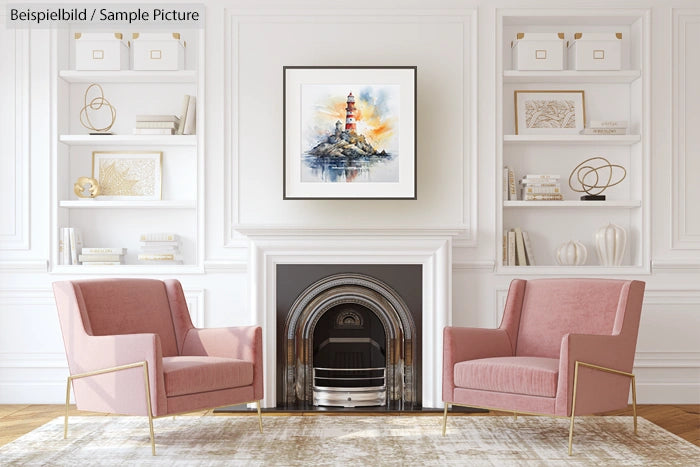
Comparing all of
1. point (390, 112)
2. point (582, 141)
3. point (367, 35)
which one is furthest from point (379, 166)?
point (582, 141)

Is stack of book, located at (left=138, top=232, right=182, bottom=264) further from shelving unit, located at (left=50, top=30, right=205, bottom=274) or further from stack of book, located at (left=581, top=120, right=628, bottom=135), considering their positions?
stack of book, located at (left=581, top=120, right=628, bottom=135)

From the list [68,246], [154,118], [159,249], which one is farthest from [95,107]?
[159,249]

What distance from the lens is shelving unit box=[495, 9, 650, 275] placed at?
5.38m

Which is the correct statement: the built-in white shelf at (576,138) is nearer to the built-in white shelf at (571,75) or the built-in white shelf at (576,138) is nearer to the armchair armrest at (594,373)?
the built-in white shelf at (571,75)

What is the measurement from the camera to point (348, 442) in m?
4.03

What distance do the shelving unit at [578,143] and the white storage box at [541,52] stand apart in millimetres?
55

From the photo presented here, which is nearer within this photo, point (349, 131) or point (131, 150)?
point (349, 131)

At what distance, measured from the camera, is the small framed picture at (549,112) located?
18.1 ft

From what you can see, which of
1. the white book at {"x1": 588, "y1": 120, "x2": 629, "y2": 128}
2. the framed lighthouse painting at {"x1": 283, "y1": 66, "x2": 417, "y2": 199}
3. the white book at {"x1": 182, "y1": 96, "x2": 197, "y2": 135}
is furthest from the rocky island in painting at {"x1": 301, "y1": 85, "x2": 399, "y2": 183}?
the white book at {"x1": 588, "y1": 120, "x2": 629, "y2": 128}

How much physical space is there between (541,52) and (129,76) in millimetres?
2768

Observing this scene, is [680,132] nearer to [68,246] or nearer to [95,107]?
[95,107]

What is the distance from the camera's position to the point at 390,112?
5.22m

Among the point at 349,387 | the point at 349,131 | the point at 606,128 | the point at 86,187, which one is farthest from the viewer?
the point at 86,187

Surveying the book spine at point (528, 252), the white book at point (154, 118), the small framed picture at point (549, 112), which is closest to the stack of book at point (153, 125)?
the white book at point (154, 118)
